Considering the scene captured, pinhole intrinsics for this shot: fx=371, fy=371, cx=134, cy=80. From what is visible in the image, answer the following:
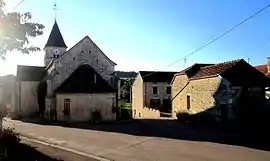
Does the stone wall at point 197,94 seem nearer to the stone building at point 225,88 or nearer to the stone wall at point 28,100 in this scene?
the stone building at point 225,88

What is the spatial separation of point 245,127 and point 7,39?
20.3 metres

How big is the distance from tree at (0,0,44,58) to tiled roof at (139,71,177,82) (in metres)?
46.9

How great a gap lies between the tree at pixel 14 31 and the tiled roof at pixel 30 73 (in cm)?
3807

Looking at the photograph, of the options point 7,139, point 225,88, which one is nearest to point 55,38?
point 225,88

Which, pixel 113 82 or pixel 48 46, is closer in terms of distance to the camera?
pixel 113 82

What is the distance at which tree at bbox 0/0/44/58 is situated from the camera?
51.9 feet

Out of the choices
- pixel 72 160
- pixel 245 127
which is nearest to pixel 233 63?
pixel 245 127

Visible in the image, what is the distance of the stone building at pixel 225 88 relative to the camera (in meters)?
31.7

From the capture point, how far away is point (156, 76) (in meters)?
64.8

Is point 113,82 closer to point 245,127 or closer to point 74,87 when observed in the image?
point 74,87

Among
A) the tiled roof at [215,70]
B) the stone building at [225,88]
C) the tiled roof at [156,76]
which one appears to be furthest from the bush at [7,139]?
the tiled roof at [156,76]

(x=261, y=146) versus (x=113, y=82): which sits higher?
(x=113, y=82)

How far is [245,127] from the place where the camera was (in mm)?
29375

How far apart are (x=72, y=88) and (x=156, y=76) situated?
83.3 feet
